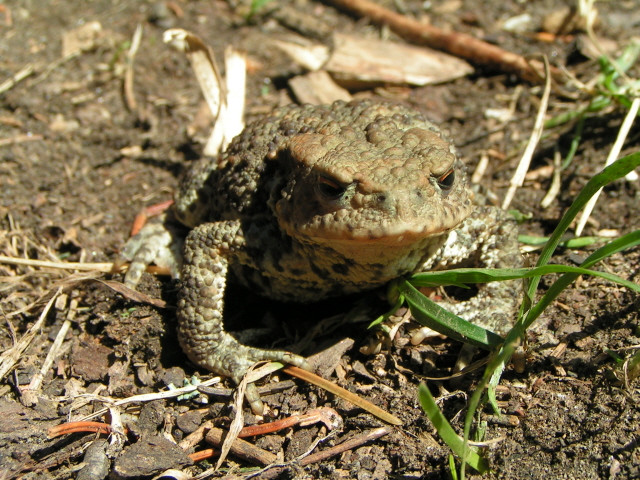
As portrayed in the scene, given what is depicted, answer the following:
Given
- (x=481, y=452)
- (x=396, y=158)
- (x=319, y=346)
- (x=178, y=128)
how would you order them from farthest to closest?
(x=178, y=128)
(x=319, y=346)
(x=396, y=158)
(x=481, y=452)

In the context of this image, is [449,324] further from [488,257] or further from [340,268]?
[488,257]

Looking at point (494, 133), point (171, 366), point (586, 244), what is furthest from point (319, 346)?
point (494, 133)

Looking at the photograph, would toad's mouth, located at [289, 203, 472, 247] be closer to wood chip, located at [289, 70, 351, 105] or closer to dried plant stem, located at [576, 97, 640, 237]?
dried plant stem, located at [576, 97, 640, 237]

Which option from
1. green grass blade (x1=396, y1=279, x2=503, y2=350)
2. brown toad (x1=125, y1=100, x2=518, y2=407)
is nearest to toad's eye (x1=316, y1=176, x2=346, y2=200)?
brown toad (x1=125, y1=100, x2=518, y2=407)

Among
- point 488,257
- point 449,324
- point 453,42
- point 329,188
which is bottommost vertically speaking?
point 488,257

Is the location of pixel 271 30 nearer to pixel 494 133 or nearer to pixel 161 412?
pixel 494 133

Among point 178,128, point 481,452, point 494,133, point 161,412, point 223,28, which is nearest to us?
point 481,452

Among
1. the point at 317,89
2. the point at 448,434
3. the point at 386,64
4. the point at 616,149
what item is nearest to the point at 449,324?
the point at 448,434
